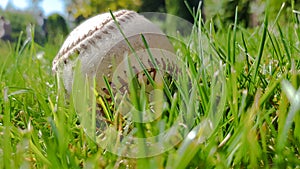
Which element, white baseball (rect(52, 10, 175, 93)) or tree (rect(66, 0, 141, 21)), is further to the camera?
tree (rect(66, 0, 141, 21))

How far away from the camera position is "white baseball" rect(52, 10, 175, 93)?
105 cm

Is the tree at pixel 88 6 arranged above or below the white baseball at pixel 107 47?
below

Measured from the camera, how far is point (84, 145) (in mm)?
694

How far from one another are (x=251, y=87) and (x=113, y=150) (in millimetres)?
327

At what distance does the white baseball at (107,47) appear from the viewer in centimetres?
105

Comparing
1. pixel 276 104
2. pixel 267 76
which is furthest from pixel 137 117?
pixel 267 76

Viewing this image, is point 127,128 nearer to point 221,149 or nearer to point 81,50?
point 221,149

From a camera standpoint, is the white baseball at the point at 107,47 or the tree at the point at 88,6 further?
the tree at the point at 88,6

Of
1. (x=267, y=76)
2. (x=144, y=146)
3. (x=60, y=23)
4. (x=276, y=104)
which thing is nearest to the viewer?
(x=144, y=146)

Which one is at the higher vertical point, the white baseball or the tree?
the white baseball

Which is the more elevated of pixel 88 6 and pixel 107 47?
pixel 107 47

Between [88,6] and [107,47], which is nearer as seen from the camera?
[107,47]

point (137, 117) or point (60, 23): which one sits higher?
point (137, 117)

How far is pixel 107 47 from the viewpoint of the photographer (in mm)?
1118
